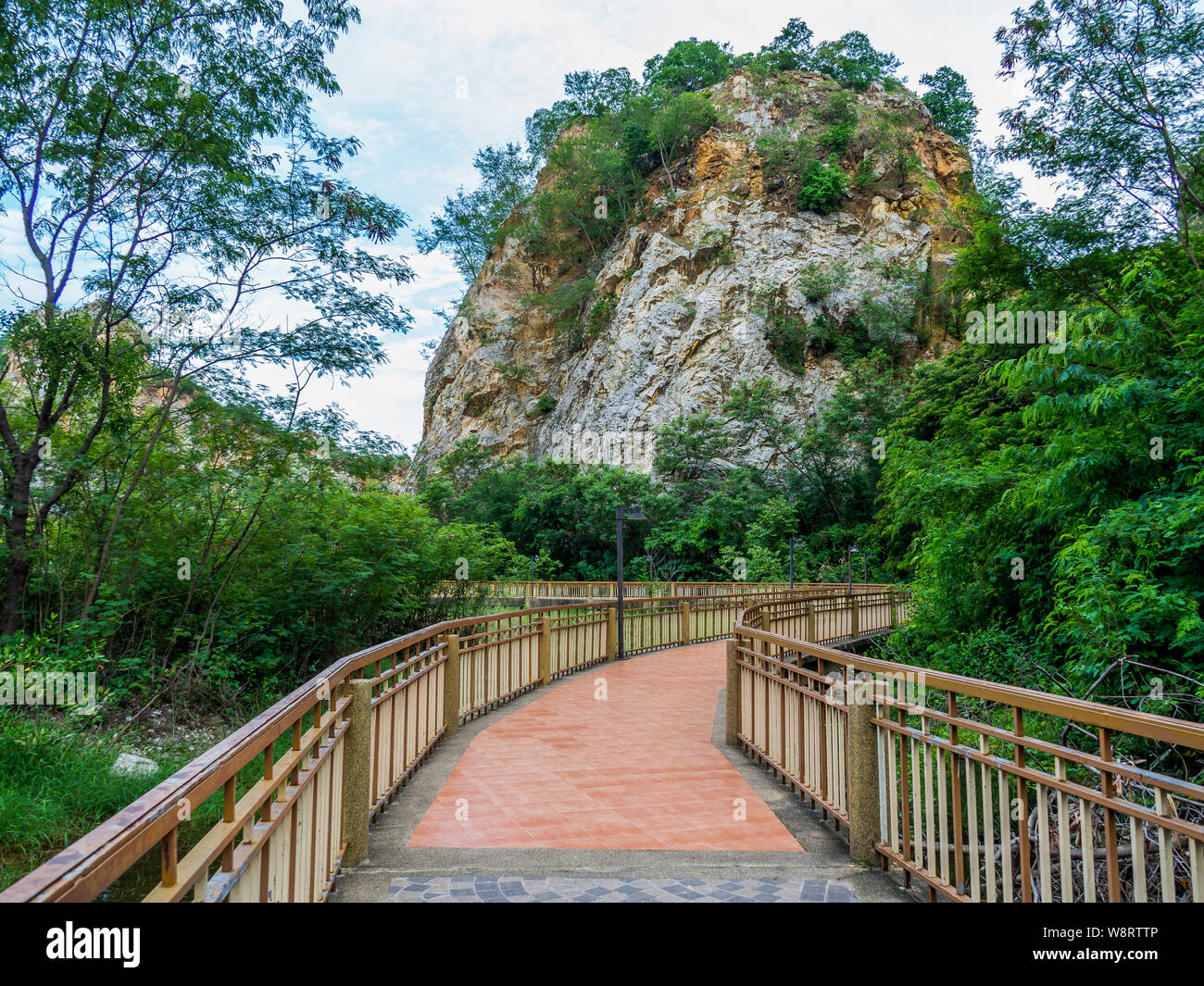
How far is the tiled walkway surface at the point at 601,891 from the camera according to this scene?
3611 millimetres

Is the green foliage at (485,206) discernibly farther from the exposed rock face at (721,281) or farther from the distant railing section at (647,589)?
the distant railing section at (647,589)

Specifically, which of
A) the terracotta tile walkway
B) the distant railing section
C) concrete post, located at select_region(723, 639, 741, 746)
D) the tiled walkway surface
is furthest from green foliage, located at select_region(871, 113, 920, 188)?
the tiled walkway surface

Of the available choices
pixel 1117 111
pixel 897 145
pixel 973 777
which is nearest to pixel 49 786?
pixel 973 777

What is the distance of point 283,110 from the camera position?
1209 centimetres

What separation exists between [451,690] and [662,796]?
2.98m

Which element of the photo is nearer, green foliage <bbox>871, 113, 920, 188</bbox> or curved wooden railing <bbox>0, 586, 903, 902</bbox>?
curved wooden railing <bbox>0, 586, 903, 902</bbox>

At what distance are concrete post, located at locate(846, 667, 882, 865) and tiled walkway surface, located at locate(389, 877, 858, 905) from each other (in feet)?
1.34

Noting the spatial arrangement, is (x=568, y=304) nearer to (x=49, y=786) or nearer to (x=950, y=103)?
(x=950, y=103)

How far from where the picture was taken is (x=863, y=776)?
4.21 meters

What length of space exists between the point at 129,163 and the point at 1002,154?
14454 mm

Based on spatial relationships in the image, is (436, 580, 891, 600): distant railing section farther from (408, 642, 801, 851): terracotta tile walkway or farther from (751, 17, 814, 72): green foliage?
(751, 17, 814, 72): green foliage

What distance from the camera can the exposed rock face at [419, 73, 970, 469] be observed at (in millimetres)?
40719
